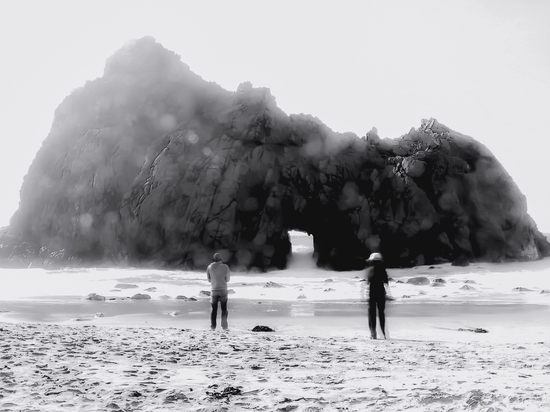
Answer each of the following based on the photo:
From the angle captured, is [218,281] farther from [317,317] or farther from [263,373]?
[263,373]

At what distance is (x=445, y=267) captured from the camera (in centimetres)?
4312

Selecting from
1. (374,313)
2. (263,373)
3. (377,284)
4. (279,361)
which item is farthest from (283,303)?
(263,373)

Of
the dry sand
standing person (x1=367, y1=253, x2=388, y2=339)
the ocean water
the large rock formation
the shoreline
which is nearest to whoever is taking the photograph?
the dry sand

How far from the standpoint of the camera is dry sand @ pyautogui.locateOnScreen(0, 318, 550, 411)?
5145mm

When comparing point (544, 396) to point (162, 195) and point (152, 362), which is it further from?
point (162, 195)

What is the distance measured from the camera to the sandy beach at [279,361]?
5.24 meters

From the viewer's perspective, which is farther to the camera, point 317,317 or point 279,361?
point 317,317

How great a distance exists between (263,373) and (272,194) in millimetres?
41073

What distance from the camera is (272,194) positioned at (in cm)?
4772

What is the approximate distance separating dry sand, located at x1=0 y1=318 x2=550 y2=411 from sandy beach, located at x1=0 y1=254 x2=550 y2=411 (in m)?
0.02

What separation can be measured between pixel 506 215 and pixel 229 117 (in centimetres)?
2903

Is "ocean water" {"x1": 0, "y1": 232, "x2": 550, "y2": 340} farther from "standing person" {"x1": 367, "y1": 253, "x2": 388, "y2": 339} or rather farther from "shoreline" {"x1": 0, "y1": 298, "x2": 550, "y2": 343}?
"standing person" {"x1": 367, "y1": 253, "x2": 388, "y2": 339}

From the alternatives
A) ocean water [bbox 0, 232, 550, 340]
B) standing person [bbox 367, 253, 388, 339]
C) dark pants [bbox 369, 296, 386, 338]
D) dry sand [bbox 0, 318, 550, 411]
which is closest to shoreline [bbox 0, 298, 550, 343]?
ocean water [bbox 0, 232, 550, 340]

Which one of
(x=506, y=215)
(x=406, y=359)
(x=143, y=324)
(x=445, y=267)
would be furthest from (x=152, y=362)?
(x=506, y=215)
